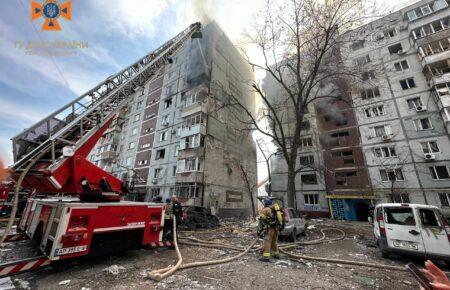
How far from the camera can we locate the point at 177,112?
29.6 m

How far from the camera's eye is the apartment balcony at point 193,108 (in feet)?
84.3

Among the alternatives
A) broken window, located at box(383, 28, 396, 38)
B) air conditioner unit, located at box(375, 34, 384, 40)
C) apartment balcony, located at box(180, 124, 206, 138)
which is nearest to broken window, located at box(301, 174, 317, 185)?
apartment balcony, located at box(180, 124, 206, 138)

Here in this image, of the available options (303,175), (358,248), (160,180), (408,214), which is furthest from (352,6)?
(160,180)

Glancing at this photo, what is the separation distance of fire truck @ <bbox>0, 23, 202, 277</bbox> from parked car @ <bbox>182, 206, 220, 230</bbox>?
5.96 m

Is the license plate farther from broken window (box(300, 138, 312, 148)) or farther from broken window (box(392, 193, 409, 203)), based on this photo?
broken window (box(300, 138, 312, 148))

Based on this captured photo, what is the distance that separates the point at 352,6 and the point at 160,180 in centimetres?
2543

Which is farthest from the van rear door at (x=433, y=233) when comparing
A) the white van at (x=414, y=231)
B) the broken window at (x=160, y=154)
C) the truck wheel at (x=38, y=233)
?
the broken window at (x=160, y=154)

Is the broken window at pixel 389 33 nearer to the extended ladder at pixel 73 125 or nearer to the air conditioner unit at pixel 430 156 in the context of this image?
the air conditioner unit at pixel 430 156

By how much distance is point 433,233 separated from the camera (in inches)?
243

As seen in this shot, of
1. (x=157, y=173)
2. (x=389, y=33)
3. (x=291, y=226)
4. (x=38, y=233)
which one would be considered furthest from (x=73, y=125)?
(x=389, y=33)

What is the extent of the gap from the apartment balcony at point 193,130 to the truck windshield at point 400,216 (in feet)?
65.2

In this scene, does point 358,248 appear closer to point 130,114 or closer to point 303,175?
point 303,175

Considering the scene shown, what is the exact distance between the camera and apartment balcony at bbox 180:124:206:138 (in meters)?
24.6

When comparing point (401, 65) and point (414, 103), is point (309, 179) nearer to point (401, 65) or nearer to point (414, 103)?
point (414, 103)
